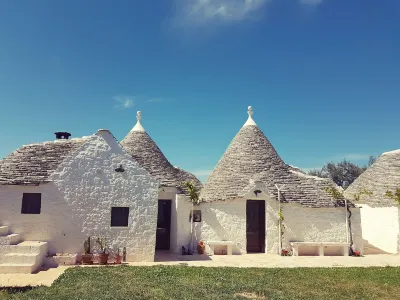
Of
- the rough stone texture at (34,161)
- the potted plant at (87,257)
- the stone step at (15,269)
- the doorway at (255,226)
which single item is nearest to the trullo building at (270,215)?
the doorway at (255,226)

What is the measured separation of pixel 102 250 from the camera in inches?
490

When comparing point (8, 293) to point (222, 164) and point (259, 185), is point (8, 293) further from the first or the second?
point (222, 164)

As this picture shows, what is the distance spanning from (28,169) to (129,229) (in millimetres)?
4591

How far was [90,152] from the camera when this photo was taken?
13.0 m

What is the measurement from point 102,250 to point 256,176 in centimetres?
828

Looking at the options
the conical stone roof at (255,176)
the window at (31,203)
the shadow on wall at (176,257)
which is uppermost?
the conical stone roof at (255,176)

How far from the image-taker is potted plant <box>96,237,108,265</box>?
1211 centimetres

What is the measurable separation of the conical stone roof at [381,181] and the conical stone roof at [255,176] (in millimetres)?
2839

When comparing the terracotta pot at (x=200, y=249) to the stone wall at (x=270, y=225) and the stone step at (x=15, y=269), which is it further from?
the stone step at (x=15, y=269)

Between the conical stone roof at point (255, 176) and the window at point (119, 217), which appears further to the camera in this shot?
the conical stone roof at point (255, 176)

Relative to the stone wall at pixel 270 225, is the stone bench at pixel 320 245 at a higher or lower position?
lower

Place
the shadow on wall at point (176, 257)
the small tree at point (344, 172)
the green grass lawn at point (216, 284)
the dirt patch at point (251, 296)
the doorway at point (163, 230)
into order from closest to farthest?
the dirt patch at point (251, 296) < the green grass lawn at point (216, 284) < the shadow on wall at point (176, 257) < the doorway at point (163, 230) < the small tree at point (344, 172)

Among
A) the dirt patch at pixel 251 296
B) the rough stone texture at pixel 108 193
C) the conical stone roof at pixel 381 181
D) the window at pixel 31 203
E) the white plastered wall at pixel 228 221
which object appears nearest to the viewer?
the dirt patch at pixel 251 296

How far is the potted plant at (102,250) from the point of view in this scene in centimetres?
1211
